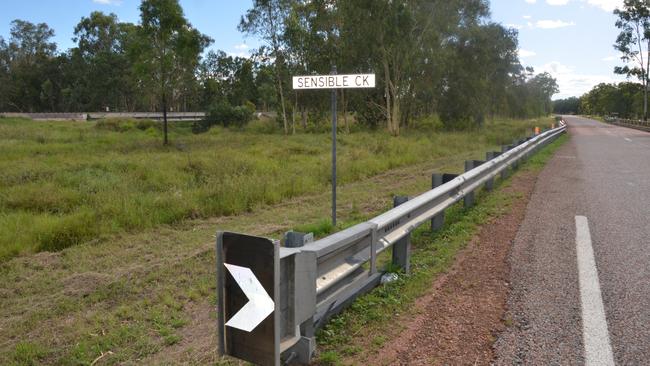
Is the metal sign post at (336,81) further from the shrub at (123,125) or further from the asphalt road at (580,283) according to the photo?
the shrub at (123,125)

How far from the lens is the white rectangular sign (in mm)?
6547

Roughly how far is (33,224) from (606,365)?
7.99 m

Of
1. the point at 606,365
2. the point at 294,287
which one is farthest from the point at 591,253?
the point at 294,287

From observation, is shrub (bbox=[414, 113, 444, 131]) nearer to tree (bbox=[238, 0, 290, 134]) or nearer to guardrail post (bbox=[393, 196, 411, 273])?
tree (bbox=[238, 0, 290, 134])

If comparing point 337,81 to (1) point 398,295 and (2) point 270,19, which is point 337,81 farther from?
(2) point 270,19

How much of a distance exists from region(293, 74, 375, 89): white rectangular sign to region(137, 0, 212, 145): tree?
20.4 m

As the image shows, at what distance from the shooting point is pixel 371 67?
118 feet

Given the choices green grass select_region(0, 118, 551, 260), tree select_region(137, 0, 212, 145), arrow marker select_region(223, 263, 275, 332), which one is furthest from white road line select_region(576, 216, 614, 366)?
tree select_region(137, 0, 212, 145)

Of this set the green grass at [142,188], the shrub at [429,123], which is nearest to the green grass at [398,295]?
the green grass at [142,188]

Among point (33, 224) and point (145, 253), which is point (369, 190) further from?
point (33, 224)

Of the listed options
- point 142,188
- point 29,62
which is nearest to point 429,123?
point 142,188

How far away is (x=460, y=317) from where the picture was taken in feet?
12.6

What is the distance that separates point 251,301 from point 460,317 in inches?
73.1

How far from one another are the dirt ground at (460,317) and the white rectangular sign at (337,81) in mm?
2516
